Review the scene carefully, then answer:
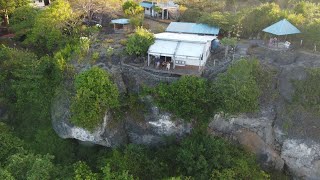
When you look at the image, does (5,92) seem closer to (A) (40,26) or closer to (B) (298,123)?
(A) (40,26)

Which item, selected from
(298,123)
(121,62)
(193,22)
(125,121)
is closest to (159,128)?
(125,121)

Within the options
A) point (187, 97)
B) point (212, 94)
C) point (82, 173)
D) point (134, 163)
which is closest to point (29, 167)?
point (82, 173)

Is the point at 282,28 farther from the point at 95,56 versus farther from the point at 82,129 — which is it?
the point at 82,129

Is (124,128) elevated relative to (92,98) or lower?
lower

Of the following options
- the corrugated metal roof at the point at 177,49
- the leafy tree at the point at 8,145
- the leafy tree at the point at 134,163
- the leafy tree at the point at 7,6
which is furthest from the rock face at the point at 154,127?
the leafy tree at the point at 7,6

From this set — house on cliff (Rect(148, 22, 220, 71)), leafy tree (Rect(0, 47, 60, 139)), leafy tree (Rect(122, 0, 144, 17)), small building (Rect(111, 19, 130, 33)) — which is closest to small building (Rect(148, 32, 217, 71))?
house on cliff (Rect(148, 22, 220, 71))
